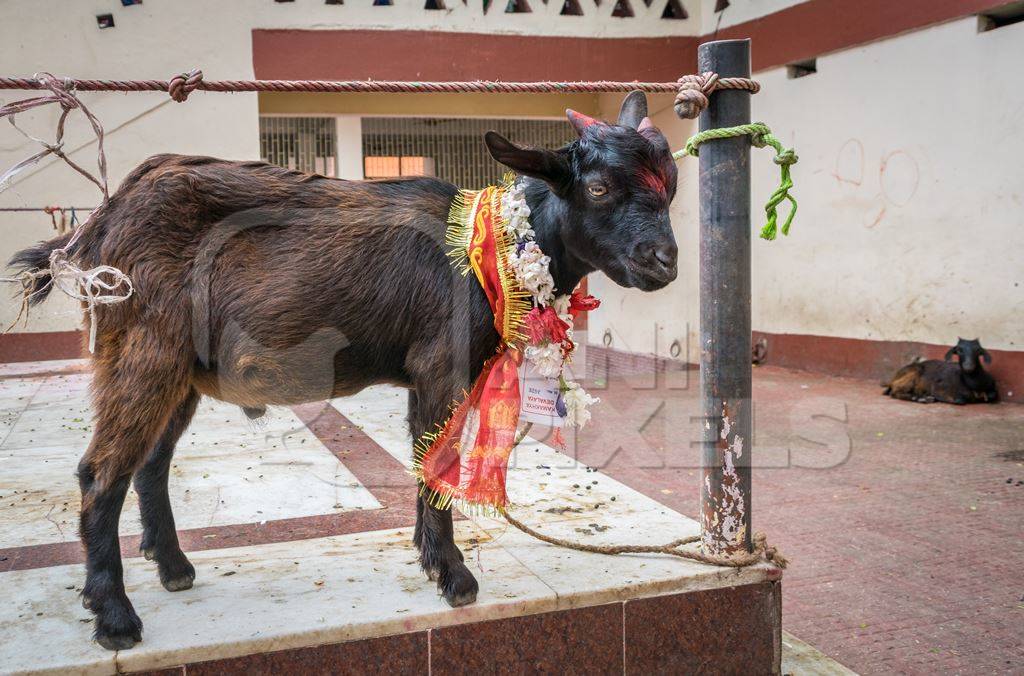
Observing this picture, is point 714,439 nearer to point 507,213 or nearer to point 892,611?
point 507,213

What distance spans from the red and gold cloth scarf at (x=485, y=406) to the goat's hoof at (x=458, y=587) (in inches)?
8.2

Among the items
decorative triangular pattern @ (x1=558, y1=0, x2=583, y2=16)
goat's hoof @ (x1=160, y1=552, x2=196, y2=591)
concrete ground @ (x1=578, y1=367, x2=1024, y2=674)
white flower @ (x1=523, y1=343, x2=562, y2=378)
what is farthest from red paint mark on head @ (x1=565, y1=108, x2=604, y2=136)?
decorative triangular pattern @ (x1=558, y1=0, x2=583, y2=16)

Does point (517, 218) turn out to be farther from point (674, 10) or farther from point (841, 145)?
point (674, 10)

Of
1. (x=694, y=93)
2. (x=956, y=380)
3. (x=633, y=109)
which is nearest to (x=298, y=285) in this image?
(x=633, y=109)

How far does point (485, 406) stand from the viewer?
8.89 ft

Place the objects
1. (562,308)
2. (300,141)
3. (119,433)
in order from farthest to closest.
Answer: (300,141) → (562,308) → (119,433)

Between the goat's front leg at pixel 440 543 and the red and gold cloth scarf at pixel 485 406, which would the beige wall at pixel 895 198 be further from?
the goat's front leg at pixel 440 543

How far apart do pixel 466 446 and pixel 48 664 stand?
4.23ft

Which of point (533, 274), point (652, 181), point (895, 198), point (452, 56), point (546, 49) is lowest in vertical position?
point (533, 274)

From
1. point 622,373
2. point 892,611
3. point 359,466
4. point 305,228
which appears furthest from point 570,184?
point 622,373

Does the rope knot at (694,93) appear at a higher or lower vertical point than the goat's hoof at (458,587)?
higher

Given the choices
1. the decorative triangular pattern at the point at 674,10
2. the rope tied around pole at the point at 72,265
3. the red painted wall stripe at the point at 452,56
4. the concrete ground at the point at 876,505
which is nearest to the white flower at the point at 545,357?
the rope tied around pole at the point at 72,265

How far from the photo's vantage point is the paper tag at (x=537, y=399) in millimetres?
2861

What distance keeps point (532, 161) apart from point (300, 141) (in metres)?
10.3
